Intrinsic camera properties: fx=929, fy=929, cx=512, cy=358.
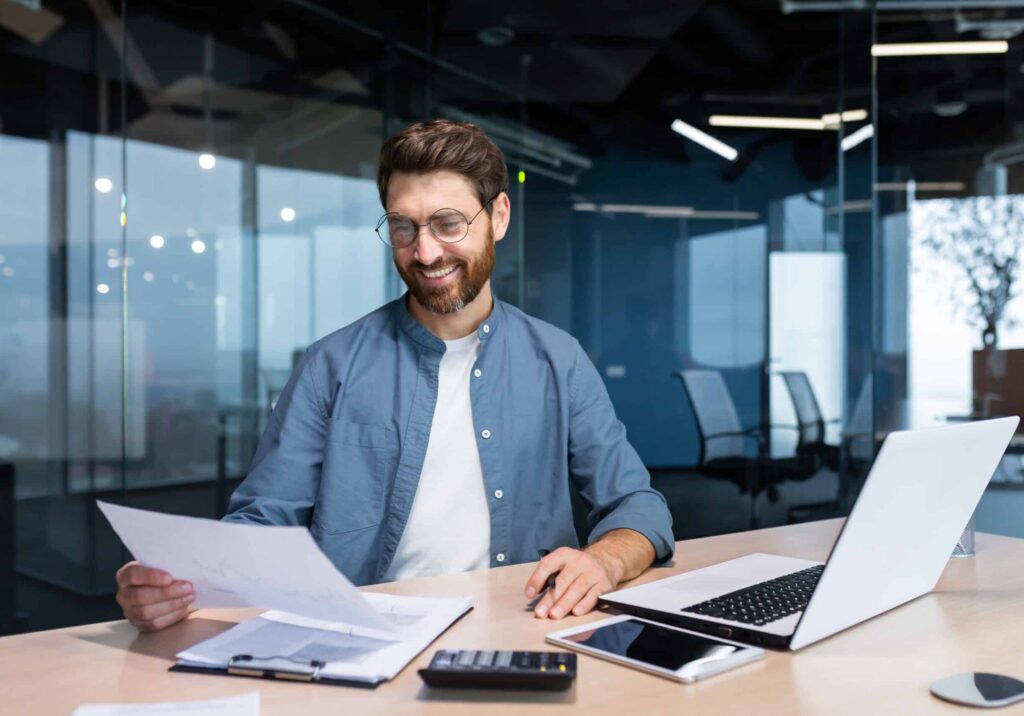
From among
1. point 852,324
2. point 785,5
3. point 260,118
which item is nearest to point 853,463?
point 852,324

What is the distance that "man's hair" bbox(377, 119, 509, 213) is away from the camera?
175cm

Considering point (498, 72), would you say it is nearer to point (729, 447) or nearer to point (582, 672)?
point (729, 447)

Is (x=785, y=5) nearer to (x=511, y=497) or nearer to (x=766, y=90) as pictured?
(x=766, y=90)

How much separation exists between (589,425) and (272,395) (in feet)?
9.55

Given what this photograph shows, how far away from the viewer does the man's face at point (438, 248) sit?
1.75 meters

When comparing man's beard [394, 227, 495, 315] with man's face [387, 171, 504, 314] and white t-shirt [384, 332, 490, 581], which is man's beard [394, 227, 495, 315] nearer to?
man's face [387, 171, 504, 314]

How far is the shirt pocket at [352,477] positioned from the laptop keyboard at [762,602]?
0.72 m

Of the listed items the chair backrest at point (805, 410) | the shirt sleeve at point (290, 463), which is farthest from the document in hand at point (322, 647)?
the chair backrest at point (805, 410)

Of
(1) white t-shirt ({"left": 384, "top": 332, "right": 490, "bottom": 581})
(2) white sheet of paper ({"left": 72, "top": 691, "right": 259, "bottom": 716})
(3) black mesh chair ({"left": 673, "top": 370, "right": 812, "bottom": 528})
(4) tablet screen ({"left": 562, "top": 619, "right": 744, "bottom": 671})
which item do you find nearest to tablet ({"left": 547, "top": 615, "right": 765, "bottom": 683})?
(4) tablet screen ({"left": 562, "top": 619, "right": 744, "bottom": 671})

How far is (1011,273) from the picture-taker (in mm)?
4840

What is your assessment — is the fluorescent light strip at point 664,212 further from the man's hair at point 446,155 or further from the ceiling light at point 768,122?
the man's hair at point 446,155

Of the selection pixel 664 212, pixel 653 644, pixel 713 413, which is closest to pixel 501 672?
pixel 653 644

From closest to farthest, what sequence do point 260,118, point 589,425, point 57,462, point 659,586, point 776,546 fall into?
1. point 659,586
2. point 776,546
3. point 589,425
4. point 57,462
5. point 260,118

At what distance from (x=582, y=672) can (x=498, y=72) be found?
436cm
